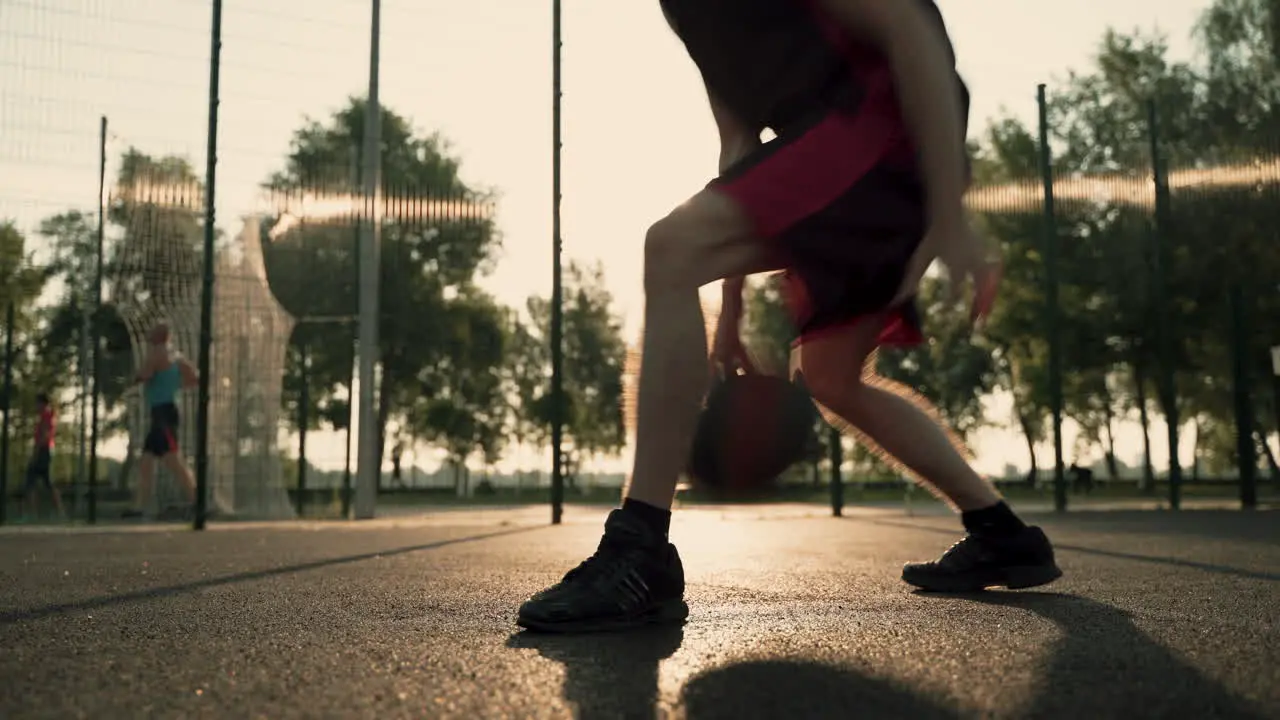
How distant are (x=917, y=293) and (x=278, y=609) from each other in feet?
5.65

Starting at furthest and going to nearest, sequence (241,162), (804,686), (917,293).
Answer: (241,162) < (917,293) < (804,686)

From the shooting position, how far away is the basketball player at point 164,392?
9.80 metres

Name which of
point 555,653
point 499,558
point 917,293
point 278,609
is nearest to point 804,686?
point 555,653

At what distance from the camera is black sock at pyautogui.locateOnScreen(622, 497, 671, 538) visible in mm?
2465

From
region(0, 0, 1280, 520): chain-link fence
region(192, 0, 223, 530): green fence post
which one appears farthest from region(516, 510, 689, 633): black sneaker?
region(192, 0, 223, 530): green fence post

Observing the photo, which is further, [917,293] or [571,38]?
[571,38]

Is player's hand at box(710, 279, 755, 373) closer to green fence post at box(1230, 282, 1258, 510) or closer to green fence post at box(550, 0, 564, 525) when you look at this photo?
green fence post at box(550, 0, 564, 525)

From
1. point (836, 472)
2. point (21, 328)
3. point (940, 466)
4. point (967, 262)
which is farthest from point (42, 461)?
point (967, 262)

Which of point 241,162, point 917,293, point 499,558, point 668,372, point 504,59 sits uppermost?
point 504,59

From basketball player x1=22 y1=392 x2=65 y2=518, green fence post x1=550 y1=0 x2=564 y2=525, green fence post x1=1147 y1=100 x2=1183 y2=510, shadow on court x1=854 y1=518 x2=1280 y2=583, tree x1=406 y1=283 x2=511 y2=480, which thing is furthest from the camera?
tree x1=406 y1=283 x2=511 y2=480

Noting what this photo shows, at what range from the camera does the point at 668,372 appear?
255cm

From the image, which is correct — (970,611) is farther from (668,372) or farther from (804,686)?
(804,686)

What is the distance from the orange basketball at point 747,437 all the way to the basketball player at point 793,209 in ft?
0.79

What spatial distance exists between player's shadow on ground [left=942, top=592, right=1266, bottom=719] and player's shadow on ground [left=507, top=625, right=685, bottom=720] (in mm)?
509
